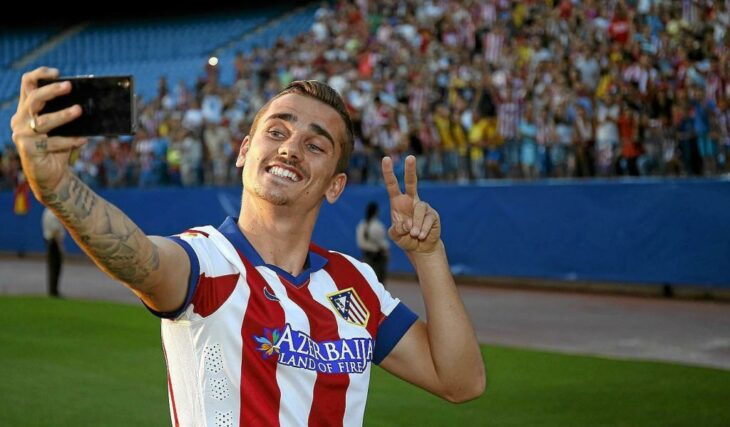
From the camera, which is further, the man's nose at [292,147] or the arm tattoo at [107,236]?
the man's nose at [292,147]

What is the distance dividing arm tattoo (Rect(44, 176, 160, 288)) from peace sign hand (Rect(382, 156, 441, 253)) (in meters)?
0.95

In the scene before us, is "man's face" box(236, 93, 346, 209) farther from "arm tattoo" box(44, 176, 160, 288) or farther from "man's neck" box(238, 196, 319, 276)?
"arm tattoo" box(44, 176, 160, 288)

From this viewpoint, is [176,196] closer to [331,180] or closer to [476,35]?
[476,35]

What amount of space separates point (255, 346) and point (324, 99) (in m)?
0.89

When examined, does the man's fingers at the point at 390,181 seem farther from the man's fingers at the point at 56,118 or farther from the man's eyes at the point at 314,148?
the man's fingers at the point at 56,118

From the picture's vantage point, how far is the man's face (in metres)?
3.46

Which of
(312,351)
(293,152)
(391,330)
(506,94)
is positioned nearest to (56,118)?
(293,152)

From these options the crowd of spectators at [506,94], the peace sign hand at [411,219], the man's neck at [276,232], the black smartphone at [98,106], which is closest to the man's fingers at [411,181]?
the peace sign hand at [411,219]

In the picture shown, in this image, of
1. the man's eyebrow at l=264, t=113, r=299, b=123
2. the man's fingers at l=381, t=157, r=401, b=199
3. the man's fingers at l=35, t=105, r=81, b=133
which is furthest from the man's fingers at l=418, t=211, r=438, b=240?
the man's fingers at l=35, t=105, r=81, b=133

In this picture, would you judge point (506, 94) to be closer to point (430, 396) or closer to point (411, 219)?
point (430, 396)

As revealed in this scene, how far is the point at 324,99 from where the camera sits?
3.66 metres

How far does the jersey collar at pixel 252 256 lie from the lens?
3449mm

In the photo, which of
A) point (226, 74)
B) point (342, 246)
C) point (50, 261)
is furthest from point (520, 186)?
point (226, 74)

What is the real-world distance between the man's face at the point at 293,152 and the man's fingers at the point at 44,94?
3.51 feet
